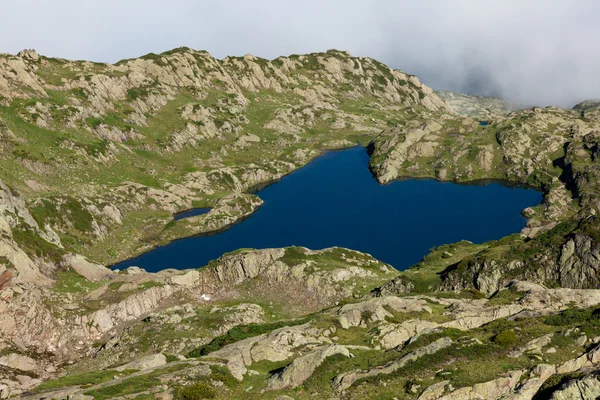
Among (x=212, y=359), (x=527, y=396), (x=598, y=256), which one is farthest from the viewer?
(x=598, y=256)

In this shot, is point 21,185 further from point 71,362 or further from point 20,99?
point 71,362

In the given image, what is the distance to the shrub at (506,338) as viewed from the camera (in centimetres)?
3825

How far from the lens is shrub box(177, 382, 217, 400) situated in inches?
1373

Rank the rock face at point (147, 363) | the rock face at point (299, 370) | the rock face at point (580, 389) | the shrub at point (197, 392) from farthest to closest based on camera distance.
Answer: the rock face at point (147, 363), the rock face at point (299, 370), the shrub at point (197, 392), the rock face at point (580, 389)

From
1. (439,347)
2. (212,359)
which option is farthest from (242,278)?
(439,347)

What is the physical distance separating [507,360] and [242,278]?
6656 cm

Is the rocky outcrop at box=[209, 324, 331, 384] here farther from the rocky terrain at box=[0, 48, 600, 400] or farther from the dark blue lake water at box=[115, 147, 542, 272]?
the dark blue lake water at box=[115, 147, 542, 272]

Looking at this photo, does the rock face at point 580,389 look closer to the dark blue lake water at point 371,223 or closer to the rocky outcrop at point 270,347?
the rocky outcrop at point 270,347

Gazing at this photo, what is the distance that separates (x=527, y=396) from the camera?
98.5ft

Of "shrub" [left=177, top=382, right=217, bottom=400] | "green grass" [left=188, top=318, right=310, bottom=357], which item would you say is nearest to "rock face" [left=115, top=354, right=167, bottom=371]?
"green grass" [left=188, top=318, right=310, bottom=357]

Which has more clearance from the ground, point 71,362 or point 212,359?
point 71,362

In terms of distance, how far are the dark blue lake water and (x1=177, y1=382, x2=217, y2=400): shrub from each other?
100m

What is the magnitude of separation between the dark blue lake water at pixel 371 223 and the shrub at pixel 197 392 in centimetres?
10034

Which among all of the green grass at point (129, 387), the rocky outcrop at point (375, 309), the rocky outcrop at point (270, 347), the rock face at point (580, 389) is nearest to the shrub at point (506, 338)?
the rock face at point (580, 389)
